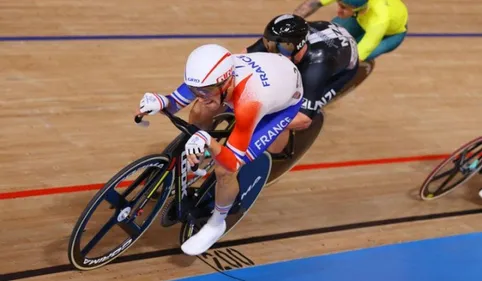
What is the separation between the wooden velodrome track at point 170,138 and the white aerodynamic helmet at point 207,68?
1.01m

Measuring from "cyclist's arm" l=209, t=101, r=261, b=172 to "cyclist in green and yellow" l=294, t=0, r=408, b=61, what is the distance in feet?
4.78

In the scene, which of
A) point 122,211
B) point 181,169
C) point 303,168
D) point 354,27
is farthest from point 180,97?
point 354,27

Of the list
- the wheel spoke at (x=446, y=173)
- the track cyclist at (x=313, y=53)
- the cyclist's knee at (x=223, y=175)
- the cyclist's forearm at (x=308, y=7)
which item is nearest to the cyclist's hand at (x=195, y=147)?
the cyclist's knee at (x=223, y=175)

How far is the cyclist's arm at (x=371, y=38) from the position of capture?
4.07 meters

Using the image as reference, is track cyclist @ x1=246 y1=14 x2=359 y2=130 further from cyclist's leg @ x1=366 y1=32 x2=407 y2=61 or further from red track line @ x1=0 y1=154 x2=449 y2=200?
cyclist's leg @ x1=366 y1=32 x2=407 y2=61

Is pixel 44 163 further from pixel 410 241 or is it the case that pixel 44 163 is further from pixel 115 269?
pixel 410 241

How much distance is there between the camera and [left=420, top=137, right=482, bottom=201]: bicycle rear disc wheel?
158 inches

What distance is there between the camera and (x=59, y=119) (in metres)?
4.09

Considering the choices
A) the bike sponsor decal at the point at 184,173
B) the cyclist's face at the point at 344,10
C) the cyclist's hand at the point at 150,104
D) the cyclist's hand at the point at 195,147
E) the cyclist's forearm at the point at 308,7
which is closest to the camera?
the cyclist's hand at the point at 195,147

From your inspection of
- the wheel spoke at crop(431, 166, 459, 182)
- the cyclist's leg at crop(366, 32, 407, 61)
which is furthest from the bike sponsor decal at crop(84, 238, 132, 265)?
the cyclist's leg at crop(366, 32, 407, 61)

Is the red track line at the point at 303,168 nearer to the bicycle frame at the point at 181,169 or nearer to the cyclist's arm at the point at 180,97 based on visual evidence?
the bicycle frame at the point at 181,169

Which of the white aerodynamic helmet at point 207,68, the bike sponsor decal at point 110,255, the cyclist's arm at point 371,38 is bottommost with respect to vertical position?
the bike sponsor decal at point 110,255

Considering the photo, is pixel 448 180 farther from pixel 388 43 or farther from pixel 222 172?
pixel 222 172

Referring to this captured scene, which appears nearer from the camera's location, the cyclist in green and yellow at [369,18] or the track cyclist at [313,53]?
the track cyclist at [313,53]
